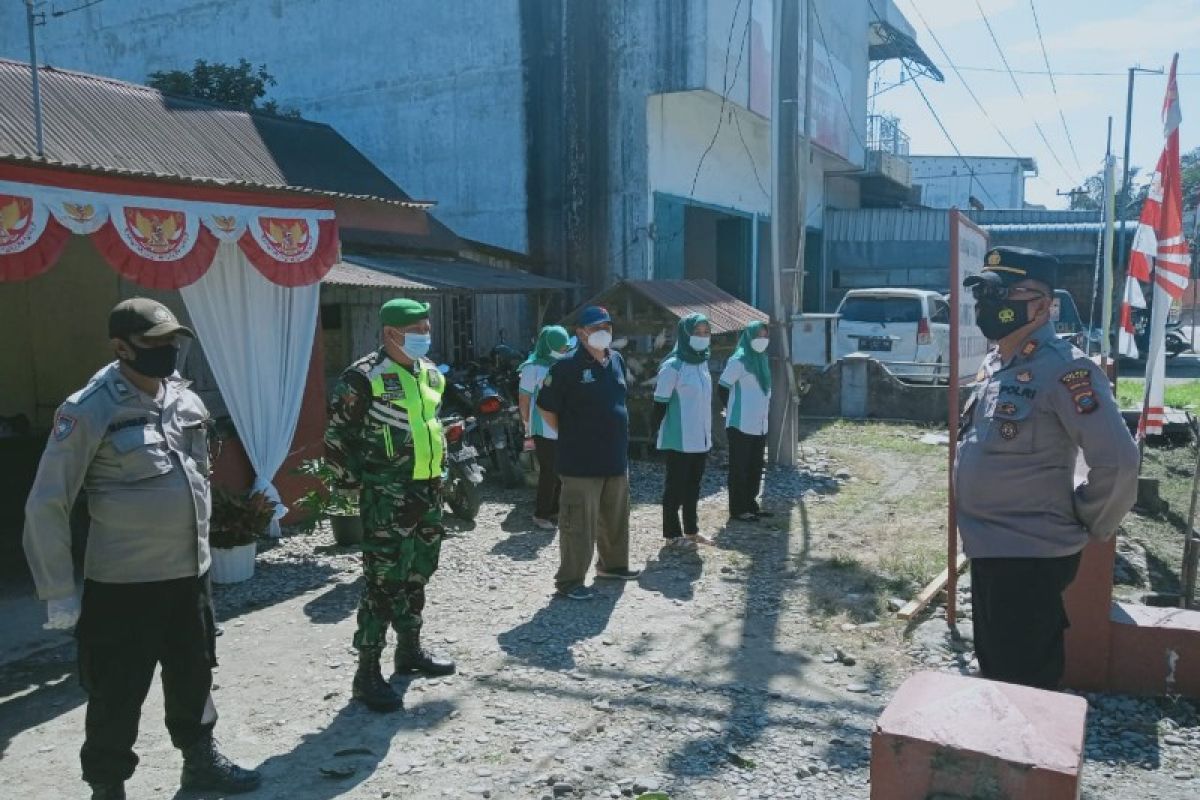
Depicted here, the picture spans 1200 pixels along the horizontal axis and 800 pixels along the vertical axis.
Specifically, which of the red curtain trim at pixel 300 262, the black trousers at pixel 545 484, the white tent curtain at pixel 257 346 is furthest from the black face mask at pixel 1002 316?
the white tent curtain at pixel 257 346

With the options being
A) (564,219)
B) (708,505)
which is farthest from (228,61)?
(708,505)

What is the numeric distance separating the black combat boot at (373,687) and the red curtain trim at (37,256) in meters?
2.97

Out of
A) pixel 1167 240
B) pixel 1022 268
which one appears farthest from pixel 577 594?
pixel 1167 240

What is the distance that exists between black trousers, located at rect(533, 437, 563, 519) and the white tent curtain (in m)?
1.93

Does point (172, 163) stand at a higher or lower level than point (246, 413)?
higher

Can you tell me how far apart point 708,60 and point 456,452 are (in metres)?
8.67

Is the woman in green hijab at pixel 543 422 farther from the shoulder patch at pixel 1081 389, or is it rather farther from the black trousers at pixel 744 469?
the shoulder patch at pixel 1081 389

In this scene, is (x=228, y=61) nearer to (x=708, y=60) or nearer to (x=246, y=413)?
(x=708, y=60)

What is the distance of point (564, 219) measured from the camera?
48.4ft

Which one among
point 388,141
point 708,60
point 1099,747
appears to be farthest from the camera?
point 388,141

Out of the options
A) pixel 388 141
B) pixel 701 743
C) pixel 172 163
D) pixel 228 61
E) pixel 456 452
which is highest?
pixel 228 61

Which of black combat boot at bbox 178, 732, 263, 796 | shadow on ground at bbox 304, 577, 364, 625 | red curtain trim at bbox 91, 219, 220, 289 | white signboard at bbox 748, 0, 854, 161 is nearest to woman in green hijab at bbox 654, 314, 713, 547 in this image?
shadow on ground at bbox 304, 577, 364, 625

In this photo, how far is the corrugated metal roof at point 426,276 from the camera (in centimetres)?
844

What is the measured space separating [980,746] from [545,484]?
555 cm
